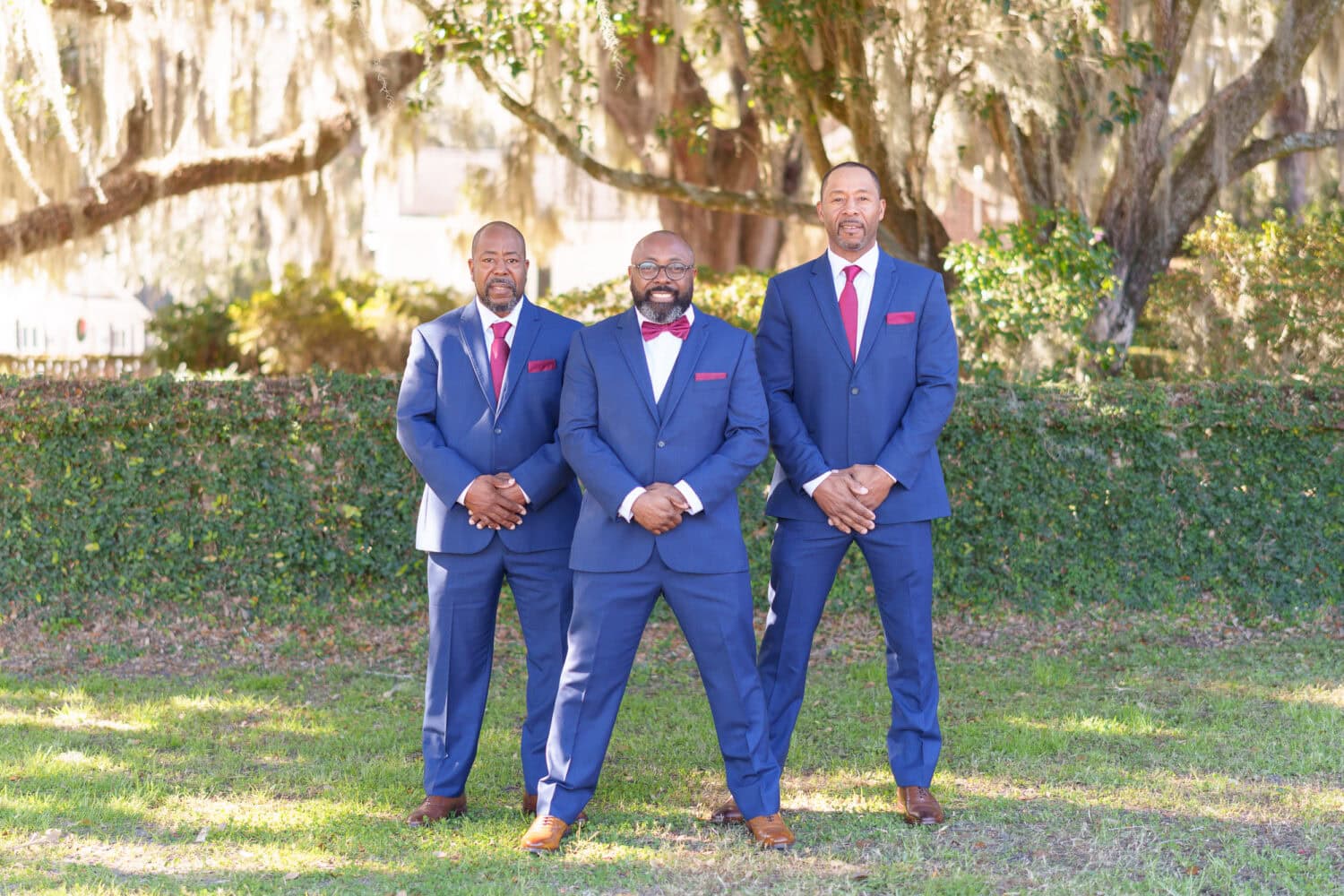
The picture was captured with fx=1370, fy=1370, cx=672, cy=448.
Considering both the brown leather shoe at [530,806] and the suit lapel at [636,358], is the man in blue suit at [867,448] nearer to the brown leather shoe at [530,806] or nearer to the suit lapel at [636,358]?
the suit lapel at [636,358]

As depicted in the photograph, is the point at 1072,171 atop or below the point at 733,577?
atop

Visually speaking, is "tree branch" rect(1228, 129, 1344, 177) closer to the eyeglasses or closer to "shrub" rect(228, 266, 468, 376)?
the eyeglasses

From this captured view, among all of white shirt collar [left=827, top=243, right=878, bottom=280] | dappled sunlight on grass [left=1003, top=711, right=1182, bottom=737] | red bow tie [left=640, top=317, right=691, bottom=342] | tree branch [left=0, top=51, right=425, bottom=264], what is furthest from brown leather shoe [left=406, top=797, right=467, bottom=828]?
tree branch [left=0, top=51, right=425, bottom=264]

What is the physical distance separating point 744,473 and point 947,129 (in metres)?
8.78

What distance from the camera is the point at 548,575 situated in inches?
163

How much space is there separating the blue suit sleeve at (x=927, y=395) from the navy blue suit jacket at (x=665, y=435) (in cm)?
43

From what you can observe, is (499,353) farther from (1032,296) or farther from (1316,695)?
(1032,296)

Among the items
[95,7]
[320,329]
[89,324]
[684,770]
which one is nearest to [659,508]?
[684,770]

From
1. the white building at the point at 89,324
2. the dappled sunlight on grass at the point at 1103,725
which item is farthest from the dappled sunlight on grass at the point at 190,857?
the white building at the point at 89,324

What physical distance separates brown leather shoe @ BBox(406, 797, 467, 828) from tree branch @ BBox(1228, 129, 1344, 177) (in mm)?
7509

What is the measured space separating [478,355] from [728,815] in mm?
1591

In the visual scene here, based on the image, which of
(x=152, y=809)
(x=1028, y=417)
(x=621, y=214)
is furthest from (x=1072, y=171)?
(x=621, y=214)

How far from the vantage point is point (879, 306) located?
4.18 meters

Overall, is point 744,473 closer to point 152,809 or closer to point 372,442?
point 152,809
